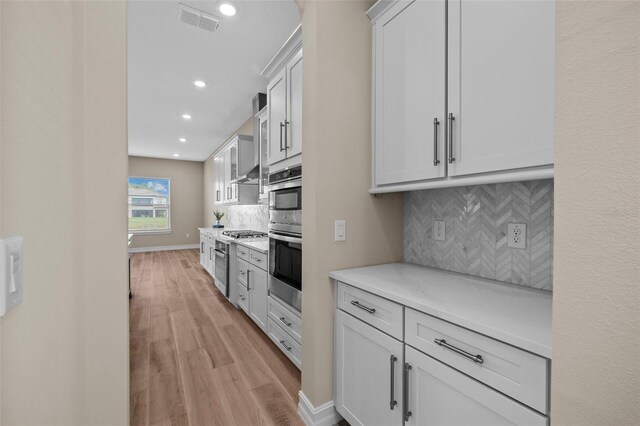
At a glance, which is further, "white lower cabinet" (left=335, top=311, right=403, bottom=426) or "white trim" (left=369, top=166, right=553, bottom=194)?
"white lower cabinet" (left=335, top=311, right=403, bottom=426)

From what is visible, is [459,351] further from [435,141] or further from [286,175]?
[286,175]

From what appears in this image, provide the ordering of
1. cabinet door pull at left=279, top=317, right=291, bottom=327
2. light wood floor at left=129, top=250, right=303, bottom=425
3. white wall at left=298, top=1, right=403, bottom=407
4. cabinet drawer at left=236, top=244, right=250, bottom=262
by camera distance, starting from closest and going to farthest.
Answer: white wall at left=298, top=1, right=403, bottom=407, light wood floor at left=129, top=250, right=303, bottom=425, cabinet door pull at left=279, top=317, right=291, bottom=327, cabinet drawer at left=236, top=244, right=250, bottom=262

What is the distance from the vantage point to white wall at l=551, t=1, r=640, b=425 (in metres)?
0.48

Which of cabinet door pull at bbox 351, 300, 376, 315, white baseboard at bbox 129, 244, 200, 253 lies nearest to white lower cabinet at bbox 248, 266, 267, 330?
cabinet door pull at bbox 351, 300, 376, 315

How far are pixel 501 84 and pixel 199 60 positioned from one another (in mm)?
Result: 3079

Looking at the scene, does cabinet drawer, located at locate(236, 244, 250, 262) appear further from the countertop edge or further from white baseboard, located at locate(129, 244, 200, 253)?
white baseboard, located at locate(129, 244, 200, 253)

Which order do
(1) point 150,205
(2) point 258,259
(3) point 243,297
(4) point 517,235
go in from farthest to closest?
1. (1) point 150,205
2. (3) point 243,297
3. (2) point 258,259
4. (4) point 517,235

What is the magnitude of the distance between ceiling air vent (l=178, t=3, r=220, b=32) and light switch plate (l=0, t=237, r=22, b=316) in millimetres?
2459

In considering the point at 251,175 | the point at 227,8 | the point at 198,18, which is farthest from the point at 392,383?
the point at 251,175

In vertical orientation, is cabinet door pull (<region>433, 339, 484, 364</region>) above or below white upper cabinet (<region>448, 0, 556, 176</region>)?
below

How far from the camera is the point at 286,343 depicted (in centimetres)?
227

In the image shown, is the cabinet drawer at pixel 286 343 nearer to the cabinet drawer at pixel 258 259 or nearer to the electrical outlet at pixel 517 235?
the cabinet drawer at pixel 258 259

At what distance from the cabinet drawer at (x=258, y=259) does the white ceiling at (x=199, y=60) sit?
2087 mm

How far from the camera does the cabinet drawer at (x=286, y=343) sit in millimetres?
2102
